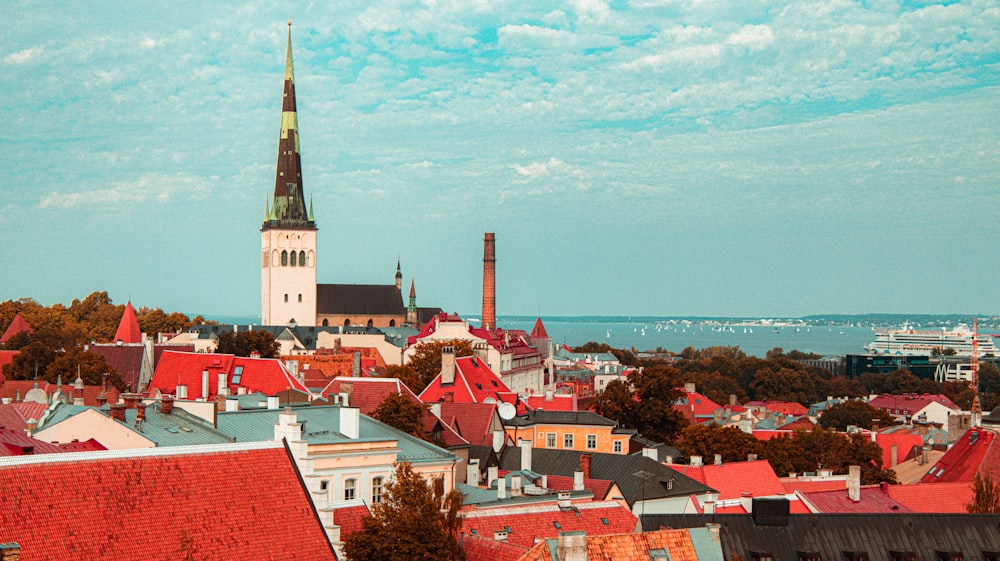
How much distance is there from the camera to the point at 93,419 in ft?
115

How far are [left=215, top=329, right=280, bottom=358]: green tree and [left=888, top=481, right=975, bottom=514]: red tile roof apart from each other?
217 feet

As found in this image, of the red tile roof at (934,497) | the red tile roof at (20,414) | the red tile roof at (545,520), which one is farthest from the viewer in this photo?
the red tile roof at (934,497)

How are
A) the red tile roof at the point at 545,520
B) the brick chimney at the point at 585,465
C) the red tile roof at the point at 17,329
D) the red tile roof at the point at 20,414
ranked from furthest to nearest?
1. the red tile roof at the point at 17,329
2. the brick chimney at the point at 585,465
3. the red tile roof at the point at 20,414
4. the red tile roof at the point at 545,520

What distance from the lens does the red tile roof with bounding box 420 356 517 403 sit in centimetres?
7475

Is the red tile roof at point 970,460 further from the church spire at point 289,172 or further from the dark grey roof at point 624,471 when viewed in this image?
the church spire at point 289,172

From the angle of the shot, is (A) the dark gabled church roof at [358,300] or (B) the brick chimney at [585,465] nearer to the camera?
(B) the brick chimney at [585,465]

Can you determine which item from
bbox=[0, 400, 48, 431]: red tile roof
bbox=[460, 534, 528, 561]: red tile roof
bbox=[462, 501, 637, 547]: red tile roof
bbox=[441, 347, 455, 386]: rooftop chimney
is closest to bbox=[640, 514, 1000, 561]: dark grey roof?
bbox=[462, 501, 637, 547]: red tile roof

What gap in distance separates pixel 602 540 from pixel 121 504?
10281 mm

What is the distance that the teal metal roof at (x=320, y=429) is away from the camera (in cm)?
3631

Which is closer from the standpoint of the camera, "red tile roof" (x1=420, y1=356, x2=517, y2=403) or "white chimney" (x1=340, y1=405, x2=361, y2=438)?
"white chimney" (x1=340, y1=405, x2=361, y2=438)

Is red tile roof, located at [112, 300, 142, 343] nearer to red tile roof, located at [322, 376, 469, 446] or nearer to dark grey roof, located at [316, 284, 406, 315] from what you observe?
dark grey roof, located at [316, 284, 406, 315]

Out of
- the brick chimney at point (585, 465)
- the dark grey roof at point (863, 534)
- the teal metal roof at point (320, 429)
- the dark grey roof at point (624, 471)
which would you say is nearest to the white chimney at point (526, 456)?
the dark grey roof at point (624, 471)

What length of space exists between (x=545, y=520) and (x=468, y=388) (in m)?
41.7

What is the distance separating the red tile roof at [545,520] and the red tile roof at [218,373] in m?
29.9
